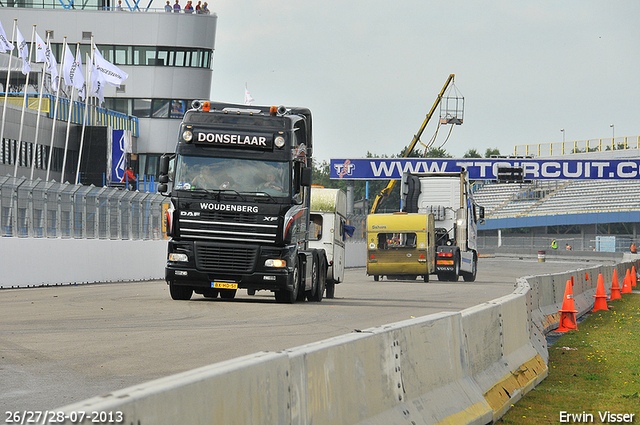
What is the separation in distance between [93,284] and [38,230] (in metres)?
2.93

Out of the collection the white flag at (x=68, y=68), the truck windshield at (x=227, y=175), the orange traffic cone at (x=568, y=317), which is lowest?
the orange traffic cone at (x=568, y=317)

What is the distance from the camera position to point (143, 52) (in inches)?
2613

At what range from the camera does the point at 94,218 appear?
27000mm

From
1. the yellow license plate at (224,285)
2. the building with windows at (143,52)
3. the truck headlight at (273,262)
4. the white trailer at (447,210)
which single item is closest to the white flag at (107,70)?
the building with windows at (143,52)

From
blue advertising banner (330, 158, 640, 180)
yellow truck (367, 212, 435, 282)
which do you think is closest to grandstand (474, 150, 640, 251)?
blue advertising banner (330, 158, 640, 180)

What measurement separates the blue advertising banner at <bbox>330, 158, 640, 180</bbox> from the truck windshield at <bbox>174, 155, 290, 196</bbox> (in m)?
49.2

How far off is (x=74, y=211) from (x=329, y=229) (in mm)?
7476

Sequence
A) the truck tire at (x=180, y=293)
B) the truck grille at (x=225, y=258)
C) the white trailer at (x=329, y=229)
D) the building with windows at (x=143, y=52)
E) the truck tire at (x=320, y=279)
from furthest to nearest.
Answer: the building with windows at (x=143, y=52), the white trailer at (x=329, y=229), the truck tire at (x=320, y=279), the truck tire at (x=180, y=293), the truck grille at (x=225, y=258)

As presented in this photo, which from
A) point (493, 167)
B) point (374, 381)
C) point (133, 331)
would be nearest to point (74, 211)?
point (133, 331)

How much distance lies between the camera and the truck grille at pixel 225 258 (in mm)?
17547

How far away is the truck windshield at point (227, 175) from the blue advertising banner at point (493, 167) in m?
49.2

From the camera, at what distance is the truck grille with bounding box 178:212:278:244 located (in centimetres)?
1739

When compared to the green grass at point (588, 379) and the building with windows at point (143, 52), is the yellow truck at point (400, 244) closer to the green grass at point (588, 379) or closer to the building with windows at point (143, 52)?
the green grass at point (588, 379)

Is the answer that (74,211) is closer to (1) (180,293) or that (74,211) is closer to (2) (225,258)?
(1) (180,293)
